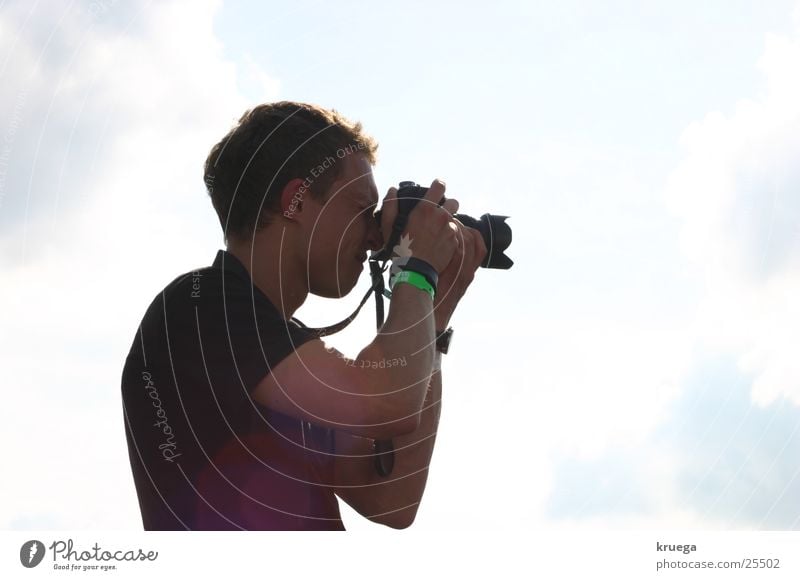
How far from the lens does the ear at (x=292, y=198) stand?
2.84 metres

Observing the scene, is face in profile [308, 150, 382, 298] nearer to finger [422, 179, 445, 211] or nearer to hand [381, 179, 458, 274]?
hand [381, 179, 458, 274]

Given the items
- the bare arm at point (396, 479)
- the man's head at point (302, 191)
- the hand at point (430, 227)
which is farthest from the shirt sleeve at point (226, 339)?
the bare arm at point (396, 479)

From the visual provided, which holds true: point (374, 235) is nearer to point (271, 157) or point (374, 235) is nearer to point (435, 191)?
point (435, 191)

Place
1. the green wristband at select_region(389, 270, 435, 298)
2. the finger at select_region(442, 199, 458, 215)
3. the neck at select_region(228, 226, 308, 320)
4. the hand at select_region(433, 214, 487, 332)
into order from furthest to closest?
the hand at select_region(433, 214, 487, 332) < the finger at select_region(442, 199, 458, 215) < the neck at select_region(228, 226, 308, 320) < the green wristband at select_region(389, 270, 435, 298)

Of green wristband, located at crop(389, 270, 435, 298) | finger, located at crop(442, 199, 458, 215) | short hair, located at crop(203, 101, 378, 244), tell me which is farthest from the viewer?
finger, located at crop(442, 199, 458, 215)

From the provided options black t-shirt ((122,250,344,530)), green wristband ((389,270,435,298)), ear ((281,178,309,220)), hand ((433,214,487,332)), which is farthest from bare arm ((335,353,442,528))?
ear ((281,178,309,220))

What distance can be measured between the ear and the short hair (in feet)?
0.06

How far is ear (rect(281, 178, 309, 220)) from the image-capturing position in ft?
9.33

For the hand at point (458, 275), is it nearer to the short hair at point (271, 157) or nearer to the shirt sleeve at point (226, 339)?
the short hair at point (271, 157)

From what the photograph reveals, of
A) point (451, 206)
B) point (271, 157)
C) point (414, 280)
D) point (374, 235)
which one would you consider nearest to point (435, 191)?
point (451, 206)

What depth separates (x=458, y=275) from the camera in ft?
10.3

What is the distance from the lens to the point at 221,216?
118 inches

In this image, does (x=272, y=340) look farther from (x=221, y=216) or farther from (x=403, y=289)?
(x=221, y=216)

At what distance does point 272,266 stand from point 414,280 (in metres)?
0.52
